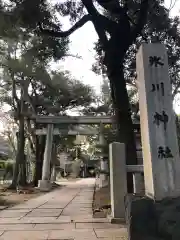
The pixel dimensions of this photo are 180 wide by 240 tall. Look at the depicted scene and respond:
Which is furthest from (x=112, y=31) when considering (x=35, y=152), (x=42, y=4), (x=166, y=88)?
(x=35, y=152)

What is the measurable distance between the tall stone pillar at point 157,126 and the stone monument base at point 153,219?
28cm

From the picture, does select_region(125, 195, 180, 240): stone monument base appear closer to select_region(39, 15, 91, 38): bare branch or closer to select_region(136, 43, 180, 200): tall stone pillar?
select_region(136, 43, 180, 200): tall stone pillar

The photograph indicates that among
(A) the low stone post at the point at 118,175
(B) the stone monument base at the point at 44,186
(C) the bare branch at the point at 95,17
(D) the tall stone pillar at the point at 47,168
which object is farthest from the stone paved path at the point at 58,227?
(D) the tall stone pillar at the point at 47,168

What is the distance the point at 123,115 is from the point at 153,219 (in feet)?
13.5

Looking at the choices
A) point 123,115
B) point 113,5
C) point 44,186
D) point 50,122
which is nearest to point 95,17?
point 113,5

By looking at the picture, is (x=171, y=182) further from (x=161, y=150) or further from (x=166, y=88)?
(x=166, y=88)

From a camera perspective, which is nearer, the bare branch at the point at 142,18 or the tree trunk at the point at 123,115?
the tree trunk at the point at 123,115

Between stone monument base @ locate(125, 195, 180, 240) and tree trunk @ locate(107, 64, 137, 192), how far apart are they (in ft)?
11.9

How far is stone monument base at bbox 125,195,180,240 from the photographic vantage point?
12.0ft

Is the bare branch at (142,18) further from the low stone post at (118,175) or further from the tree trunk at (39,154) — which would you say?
the tree trunk at (39,154)

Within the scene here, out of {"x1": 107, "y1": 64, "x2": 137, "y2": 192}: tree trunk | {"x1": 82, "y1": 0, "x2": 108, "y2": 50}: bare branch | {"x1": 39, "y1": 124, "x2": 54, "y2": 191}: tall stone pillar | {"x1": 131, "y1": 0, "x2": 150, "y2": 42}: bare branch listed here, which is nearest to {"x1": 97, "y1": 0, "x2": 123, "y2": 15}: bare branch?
{"x1": 82, "y1": 0, "x2": 108, "y2": 50}: bare branch

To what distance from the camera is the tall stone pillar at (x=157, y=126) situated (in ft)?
13.8

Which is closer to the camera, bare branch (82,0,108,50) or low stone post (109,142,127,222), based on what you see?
low stone post (109,142,127,222)

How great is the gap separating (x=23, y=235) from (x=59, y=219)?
1572mm
